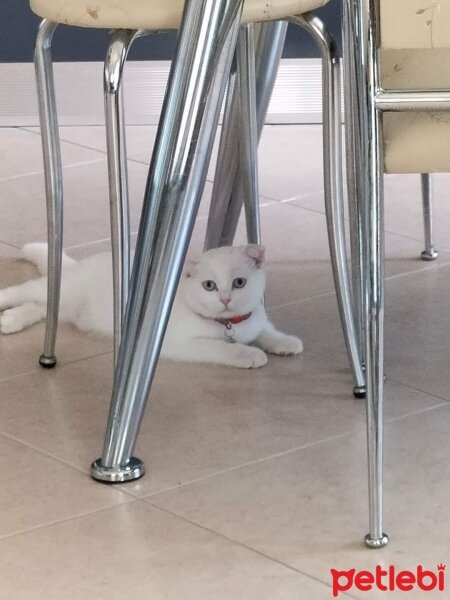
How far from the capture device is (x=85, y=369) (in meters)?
1.96

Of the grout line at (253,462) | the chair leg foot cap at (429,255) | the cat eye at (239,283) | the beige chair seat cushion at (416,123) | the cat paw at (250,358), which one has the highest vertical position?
the beige chair seat cushion at (416,123)

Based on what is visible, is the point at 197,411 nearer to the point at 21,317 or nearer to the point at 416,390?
the point at 416,390

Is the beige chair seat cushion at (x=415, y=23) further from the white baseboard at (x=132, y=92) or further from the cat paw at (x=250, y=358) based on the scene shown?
the white baseboard at (x=132, y=92)

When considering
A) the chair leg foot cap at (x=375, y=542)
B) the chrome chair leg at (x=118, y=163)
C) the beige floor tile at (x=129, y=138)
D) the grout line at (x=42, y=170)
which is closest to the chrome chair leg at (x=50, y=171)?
the chrome chair leg at (x=118, y=163)

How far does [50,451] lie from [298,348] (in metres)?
0.51

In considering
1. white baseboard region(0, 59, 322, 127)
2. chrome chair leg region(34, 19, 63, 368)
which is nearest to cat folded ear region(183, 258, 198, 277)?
chrome chair leg region(34, 19, 63, 368)

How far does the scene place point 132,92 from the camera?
3754mm

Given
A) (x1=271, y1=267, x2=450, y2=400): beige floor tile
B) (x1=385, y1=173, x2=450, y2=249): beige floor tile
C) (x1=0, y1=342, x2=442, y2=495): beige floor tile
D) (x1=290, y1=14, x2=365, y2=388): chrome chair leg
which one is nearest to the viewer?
(x1=0, y1=342, x2=442, y2=495): beige floor tile

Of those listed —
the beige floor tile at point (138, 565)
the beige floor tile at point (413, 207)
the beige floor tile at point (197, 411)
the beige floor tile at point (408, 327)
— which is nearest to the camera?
the beige floor tile at point (138, 565)

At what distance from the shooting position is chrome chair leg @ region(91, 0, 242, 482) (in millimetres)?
1446

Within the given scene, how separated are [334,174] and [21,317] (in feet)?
2.20

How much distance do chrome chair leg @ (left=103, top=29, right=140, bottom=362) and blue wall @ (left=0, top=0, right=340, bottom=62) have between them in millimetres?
2074

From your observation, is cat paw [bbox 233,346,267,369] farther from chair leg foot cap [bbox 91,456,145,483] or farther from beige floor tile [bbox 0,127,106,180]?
beige floor tile [bbox 0,127,106,180]

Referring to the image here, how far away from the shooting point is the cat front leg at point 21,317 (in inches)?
84.4
